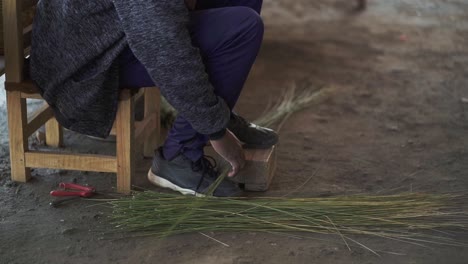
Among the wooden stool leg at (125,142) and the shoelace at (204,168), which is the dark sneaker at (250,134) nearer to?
the shoelace at (204,168)

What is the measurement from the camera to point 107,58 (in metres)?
2.22

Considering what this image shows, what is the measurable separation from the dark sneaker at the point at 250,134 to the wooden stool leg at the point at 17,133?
645 mm

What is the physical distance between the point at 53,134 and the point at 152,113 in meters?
0.36

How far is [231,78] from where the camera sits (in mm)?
2281

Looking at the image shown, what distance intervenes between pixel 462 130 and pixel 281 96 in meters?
0.79

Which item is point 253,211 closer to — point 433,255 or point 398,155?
point 433,255

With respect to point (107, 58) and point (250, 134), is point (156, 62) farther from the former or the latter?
point (250, 134)

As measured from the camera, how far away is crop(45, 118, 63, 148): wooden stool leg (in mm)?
2801

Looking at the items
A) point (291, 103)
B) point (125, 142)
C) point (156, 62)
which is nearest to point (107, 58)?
point (156, 62)

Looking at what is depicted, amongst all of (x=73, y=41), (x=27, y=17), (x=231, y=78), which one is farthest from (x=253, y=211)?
(x=27, y=17)

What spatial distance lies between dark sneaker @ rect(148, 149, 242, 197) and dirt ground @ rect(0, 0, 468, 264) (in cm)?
17

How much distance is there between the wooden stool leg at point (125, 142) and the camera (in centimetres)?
233

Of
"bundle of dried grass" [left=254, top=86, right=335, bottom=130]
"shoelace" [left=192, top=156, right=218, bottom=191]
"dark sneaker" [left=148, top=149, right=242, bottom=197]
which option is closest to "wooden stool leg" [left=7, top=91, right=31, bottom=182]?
"dark sneaker" [left=148, top=149, right=242, bottom=197]

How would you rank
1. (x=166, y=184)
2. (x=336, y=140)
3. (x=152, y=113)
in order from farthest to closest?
1. (x=336, y=140)
2. (x=152, y=113)
3. (x=166, y=184)
